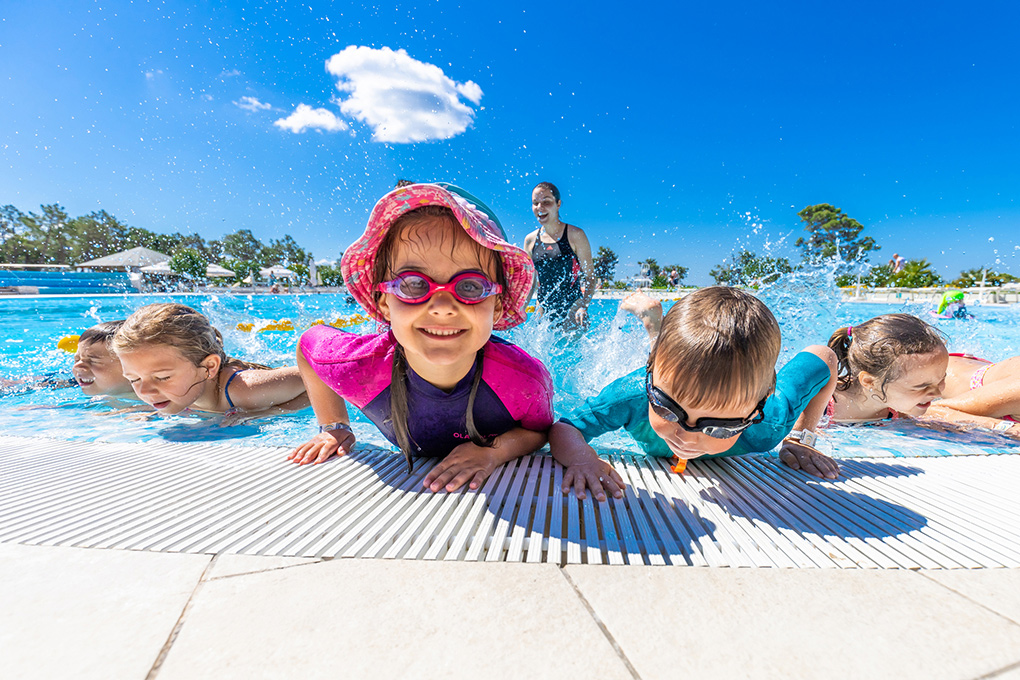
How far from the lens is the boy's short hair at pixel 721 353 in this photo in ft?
5.34

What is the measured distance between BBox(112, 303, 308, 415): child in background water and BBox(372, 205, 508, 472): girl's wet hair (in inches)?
84.0

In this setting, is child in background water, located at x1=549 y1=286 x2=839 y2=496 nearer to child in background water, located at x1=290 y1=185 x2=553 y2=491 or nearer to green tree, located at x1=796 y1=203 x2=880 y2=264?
child in background water, located at x1=290 y1=185 x2=553 y2=491

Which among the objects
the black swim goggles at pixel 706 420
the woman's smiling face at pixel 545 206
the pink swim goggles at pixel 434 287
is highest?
the woman's smiling face at pixel 545 206

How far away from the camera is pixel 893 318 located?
3.54 metres

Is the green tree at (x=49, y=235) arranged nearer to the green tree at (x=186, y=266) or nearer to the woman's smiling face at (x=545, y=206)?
the green tree at (x=186, y=266)

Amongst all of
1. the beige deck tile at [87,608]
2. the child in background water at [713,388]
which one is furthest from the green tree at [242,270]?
the child in background water at [713,388]

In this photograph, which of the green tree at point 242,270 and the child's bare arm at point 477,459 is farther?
the green tree at point 242,270

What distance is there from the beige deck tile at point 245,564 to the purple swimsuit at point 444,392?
1076mm

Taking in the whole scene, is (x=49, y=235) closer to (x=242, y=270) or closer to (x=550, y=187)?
(x=242, y=270)

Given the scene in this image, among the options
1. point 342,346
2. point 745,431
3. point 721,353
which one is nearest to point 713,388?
point 721,353

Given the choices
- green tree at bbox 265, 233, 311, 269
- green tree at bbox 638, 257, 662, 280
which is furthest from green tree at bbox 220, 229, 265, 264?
green tree at bbox 638, 257, 662, 280

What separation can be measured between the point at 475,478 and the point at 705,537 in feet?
2.85

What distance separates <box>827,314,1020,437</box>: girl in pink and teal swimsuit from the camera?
3285 mm

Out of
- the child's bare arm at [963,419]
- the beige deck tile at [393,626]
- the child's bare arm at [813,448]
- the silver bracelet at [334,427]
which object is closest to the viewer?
the beige deck tile at [393,626]
